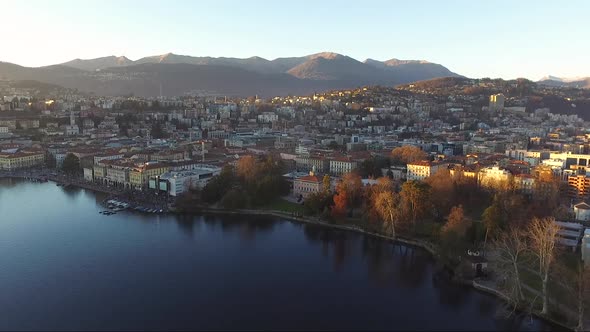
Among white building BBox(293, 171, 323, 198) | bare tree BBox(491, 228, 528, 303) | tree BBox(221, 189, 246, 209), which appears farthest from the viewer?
white building BBox(293, 171, 323, 198)

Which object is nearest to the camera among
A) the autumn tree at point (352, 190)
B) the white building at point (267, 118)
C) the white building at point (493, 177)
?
the autumn tree at point (352, 190)

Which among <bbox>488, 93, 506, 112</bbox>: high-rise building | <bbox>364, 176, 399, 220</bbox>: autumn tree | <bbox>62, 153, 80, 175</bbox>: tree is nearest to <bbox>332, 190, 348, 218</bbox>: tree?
<bbox>364, 176, 399, 220</bbox>: autumn tree

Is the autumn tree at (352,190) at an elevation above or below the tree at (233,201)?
above

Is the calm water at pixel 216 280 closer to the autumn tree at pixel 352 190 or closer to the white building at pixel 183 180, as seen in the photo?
the autumn tree at pixel 352 190

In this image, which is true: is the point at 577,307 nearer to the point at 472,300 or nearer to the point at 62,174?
the point at 472,300

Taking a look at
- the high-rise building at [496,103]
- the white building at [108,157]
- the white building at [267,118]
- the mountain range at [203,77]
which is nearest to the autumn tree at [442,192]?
the white building at [108,157]

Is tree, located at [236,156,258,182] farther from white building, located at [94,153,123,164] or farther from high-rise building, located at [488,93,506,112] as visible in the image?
high-rise building, located at [488,93,506,112]

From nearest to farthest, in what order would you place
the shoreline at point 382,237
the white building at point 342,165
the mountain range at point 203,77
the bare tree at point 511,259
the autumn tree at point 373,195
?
the bare tree at point 511,259, the shoreline at point 382,237, the autumn tree at point 373,195, the white building at point 342,165, the mountain range at point 203,77
